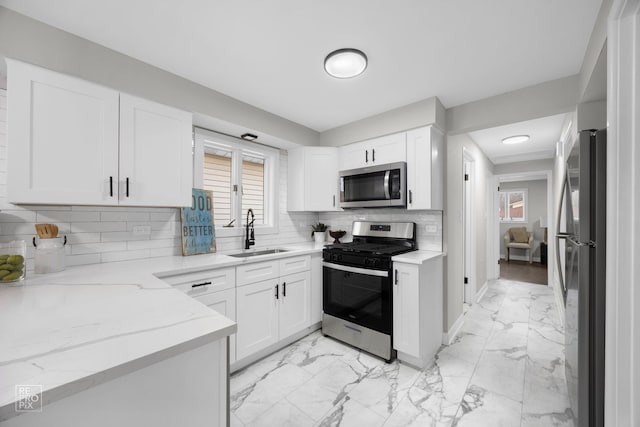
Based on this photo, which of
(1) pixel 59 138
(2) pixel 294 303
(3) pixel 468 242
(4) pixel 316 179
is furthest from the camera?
(3) pixel 468 242

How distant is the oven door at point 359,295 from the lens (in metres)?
2.30

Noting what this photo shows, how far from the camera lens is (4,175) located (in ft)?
5.23

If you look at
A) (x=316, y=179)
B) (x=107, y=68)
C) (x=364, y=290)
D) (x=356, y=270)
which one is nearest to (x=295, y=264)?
(x=356, y=270)

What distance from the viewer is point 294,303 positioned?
2.60 metres

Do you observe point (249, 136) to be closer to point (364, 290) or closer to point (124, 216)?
point (124, 216)

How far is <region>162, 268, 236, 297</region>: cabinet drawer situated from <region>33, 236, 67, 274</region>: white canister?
1.97ft

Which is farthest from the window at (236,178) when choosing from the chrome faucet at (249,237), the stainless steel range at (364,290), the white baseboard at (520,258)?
the white baseboard at (520,258)

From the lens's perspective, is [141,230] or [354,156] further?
[354,156]

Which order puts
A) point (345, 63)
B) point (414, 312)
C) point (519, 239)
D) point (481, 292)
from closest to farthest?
point (345, 63), point (414, 312), point (481, 292), point (519, 239)

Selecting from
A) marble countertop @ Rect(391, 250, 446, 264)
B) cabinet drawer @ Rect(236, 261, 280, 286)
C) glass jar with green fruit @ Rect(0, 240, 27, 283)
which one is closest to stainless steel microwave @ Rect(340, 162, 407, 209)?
marble countertop @ Rect(391, 250, 446, 264)

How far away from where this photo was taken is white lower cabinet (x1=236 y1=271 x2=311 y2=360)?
2166mm

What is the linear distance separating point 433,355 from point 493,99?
2381mm

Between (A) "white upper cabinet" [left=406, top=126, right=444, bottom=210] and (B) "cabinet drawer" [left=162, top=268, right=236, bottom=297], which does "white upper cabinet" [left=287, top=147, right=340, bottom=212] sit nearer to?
(A) "white upper cabinet" [left=406, top=126, right=444, bottom=210]

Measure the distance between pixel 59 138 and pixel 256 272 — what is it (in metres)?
1.53
